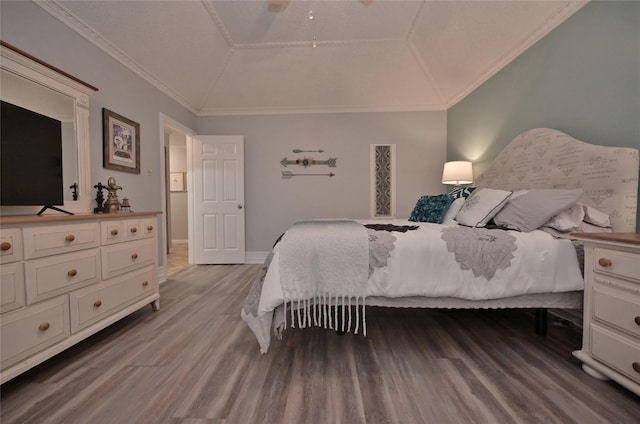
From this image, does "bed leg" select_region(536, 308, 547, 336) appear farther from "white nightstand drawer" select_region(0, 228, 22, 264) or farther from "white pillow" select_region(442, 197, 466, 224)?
"white nightstand drawer" select_region(0, 228, 22, 264)

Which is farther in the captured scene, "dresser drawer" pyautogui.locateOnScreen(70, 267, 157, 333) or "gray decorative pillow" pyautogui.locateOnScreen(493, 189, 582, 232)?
"gray decorative pillow" pyautogui.locateOnScreen(493, 189, 582, 232)

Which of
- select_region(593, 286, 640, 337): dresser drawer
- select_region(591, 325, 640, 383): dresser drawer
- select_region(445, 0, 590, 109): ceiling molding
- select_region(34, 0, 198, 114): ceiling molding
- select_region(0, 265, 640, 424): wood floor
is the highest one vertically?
select_region(445, 0, 590, 109): ceiling molding

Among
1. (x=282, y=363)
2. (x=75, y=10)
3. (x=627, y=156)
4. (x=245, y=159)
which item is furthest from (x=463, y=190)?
(x=75, y=10)

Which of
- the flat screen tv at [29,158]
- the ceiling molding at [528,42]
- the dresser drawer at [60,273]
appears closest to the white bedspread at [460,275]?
the dresser drawer at [60,273]

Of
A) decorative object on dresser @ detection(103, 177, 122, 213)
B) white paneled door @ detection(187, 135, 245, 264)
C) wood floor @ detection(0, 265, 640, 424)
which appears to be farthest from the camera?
white paneled door @ detection(187, 135, 245, 264)

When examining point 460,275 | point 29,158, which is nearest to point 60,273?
point 29,158

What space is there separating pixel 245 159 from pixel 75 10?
7.65 feet

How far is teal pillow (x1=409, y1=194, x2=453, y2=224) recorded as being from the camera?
243cm

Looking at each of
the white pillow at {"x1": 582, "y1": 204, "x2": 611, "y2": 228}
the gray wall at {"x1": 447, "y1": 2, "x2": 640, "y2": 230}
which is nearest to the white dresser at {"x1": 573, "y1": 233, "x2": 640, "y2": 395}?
the white pillow at {"x1": 582, "y1": 204, "x2": 611, "y2": 228}

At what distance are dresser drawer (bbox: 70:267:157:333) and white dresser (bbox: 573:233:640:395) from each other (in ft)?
9.34

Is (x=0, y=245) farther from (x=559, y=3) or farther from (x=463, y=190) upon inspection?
(x=559, y=3)

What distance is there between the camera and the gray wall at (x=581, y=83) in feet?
5.27

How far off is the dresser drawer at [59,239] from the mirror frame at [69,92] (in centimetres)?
44

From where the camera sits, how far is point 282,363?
4.65 feet
